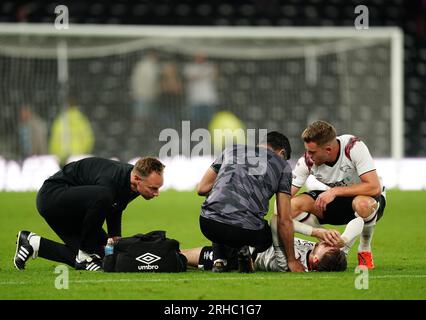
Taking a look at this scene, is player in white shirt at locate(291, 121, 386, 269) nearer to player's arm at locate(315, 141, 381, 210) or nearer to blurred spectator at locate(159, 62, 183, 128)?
player's arm at locate(315, 141, 381, 210)

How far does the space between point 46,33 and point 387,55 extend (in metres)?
7.58

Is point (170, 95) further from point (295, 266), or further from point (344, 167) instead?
point (295, 266)

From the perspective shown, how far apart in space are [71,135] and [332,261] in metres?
14.2

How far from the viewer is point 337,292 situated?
7.46 meters

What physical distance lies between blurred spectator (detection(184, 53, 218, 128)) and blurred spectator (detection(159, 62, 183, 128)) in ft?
0.76

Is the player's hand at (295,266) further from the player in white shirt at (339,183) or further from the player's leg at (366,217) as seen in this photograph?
the player's leg at (366,217)

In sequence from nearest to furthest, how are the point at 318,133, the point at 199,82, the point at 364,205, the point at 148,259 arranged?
the point at 148,259 → the point at 318,133 → the point at 364,205 → the point at 199,82

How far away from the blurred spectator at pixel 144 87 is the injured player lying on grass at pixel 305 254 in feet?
44.1

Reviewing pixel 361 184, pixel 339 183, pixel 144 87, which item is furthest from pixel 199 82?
pixel 361 184

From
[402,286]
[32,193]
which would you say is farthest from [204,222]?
[32,193]

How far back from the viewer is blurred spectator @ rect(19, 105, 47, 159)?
21812 mm

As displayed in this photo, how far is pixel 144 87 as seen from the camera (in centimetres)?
2241

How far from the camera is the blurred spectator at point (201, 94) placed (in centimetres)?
2241

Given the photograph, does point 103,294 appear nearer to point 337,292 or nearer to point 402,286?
point 337,292
